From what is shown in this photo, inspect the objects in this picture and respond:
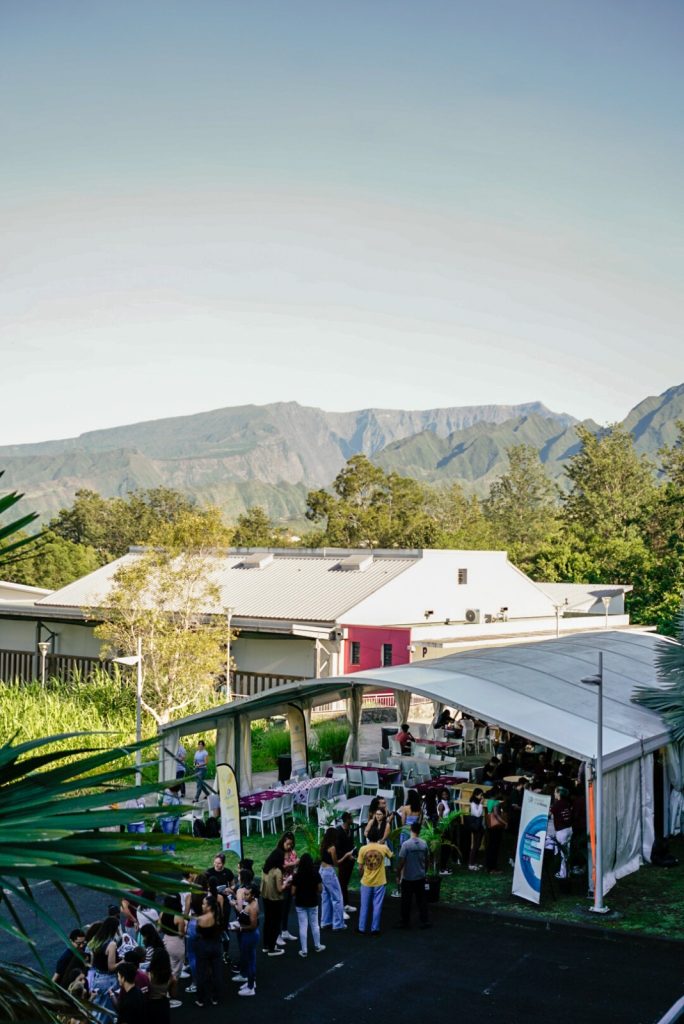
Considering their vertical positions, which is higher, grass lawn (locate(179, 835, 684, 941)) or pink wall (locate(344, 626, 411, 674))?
pink wall (locate(344, 626, 411, 674))

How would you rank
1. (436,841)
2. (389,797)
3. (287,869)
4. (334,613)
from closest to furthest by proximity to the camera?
(287,869), (436,841), (389,797), (334,613)

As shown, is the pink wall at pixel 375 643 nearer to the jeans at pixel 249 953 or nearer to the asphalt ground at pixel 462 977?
the asphalt ground at pixel 462 977

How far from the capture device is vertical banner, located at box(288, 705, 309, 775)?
84.1ft

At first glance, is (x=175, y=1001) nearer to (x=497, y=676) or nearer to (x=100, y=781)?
(x=497, y=676)

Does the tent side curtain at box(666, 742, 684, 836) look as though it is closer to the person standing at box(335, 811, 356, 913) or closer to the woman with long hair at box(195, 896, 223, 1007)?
the person standing at box(335, 811, 356, 913)

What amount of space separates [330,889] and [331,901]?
0.70ft

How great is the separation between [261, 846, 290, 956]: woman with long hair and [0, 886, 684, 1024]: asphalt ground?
24cm

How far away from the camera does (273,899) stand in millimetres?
15070

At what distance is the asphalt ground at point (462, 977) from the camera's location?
12.9 m

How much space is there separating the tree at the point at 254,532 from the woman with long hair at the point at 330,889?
257 feet

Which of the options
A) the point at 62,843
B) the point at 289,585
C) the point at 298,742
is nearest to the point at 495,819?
the point at 298,742

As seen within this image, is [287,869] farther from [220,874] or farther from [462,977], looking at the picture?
[462,977]

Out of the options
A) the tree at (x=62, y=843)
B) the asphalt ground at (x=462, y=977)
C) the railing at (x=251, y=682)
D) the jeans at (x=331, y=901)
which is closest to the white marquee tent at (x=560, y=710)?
the asphalt ground at (x=462, y=977)

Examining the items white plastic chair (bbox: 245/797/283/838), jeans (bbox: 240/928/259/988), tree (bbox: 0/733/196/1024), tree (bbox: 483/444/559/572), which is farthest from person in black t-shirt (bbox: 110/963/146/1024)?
tree (bbox: 483/444/559/572)
